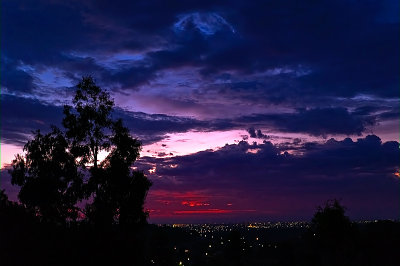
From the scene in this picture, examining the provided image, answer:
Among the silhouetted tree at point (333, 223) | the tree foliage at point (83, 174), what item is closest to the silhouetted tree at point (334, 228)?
the silhouetted tree at point (333, 223)

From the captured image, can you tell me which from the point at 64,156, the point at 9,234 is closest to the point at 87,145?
the point at 64,156

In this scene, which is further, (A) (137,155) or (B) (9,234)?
(A) (137,155)

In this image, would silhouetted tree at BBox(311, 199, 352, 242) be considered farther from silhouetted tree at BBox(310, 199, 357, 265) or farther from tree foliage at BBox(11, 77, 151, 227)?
tree foliage at BBox(11, 77, 151, 227)

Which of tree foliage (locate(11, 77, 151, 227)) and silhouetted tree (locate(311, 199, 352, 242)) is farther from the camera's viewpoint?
silhouetted tree (locate(311, 199, 352, 242))

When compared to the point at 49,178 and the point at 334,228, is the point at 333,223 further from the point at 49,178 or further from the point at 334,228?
the point at 49,178

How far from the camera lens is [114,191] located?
32188 millimetres

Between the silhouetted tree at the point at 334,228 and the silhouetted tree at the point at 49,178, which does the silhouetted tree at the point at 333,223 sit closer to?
the silhouetted tree at the point at 334,228

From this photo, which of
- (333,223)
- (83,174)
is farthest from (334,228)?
(83,174)

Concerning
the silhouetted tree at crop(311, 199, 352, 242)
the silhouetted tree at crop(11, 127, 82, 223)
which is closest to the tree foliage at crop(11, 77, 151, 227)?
the silhouetted tree at crop(11, 127, 82, 223)

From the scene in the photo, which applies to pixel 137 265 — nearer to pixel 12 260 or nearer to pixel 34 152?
pixel 12 260

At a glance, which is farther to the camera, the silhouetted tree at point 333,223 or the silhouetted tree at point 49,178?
the silhouetted tree at point 333,223

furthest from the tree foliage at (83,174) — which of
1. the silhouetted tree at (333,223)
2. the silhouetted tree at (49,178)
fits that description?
the silhouetted tree at (333,223)

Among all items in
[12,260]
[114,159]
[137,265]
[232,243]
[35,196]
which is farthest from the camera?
[232,243]

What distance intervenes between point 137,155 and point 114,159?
6.71 ft
